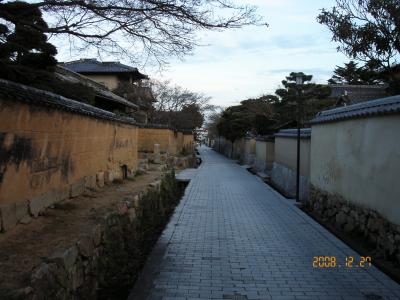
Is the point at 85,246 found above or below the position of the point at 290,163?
below

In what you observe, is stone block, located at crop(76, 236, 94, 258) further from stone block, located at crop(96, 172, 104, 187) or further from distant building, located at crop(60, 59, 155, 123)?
distant building, located at crop(60, 59, 155, 123)

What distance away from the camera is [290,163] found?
2055 centimetres

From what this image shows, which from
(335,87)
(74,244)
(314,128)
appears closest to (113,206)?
(74,244)

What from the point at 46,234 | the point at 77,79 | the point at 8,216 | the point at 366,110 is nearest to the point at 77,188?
the point at 46,234

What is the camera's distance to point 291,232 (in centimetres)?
1056

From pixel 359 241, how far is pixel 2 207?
6.76m

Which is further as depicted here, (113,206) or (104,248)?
(113,206)

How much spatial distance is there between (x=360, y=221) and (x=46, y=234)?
626cm

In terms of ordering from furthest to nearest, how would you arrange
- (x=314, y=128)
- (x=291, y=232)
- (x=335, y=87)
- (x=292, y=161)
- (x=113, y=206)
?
(x=335, y=87), (x=292, y=161), (x=314, y=128), (x=291, y=232), (x=113, y=206)

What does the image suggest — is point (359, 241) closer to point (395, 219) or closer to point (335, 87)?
point (395, 219)

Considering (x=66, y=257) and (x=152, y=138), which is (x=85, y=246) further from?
(x=152, y=138)

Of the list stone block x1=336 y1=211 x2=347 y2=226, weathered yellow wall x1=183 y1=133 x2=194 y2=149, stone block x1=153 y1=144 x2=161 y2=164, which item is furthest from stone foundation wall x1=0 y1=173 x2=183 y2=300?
weathered yellow wall x1=183 y1=133 x2=194 y2=149

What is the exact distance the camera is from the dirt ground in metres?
4.43

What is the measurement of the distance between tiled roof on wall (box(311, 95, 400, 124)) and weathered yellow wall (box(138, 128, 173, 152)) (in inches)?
680
